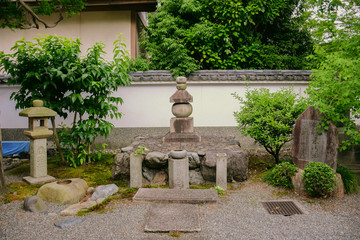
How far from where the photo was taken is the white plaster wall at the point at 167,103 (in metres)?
10.3

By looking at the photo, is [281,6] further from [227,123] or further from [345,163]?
[345,163]

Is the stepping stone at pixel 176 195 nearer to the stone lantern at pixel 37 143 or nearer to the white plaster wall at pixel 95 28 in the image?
the stone lantern at pixel 37 143

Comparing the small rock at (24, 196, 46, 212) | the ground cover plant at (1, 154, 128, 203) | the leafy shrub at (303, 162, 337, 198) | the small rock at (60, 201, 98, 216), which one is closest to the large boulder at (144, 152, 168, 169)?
the ground cover plant at (1, 154, 128, 203)

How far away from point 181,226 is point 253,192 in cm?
230

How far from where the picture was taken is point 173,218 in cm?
444

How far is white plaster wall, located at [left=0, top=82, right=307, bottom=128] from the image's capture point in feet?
33.8

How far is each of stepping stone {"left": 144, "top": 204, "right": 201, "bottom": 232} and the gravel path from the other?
4.1 inches

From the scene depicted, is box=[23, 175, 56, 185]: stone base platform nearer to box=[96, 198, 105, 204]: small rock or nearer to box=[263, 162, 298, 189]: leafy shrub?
box=[96, 198, 105, 204]: small rock

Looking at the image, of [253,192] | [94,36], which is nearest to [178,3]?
[94,36]

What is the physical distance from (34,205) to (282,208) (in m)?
4.62

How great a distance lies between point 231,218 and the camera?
14.9ft

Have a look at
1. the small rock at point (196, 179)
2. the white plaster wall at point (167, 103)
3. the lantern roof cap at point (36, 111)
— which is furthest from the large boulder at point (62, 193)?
the white plaster wall at point (167, 103)

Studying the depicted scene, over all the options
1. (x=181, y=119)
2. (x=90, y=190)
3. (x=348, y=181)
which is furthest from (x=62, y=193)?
(x=348, y=181)

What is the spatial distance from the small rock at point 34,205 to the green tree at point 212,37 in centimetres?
655
